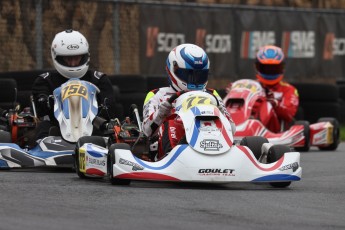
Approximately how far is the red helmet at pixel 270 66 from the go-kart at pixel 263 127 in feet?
1.82

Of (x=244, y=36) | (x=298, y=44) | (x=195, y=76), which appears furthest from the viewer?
(x=298, y=44)

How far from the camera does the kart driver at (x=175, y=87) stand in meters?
10.1

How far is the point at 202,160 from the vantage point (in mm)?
9273

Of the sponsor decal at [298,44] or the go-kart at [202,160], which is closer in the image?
the go-kart at [202,160]

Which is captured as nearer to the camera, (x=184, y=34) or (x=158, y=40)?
(x=158, y=40)

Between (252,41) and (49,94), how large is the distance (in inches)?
405

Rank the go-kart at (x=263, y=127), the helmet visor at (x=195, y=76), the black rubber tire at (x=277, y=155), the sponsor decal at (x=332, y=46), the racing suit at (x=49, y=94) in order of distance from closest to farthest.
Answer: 1. the black rubber tire at (x=277, y=155)
2. the helmet visor at (x=195, y=76)
3. the racing suit at (x=49, y=94)
4. the go-kart at (x=263, y=127)
5. the sponsor decal at (x=332, y=46)

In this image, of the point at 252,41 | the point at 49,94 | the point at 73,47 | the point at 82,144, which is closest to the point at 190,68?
the point at 82,144

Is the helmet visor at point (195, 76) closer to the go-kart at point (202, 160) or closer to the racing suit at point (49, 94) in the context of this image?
the go-kart at point (202, 160)

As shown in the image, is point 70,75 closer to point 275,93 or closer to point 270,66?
point 275,93

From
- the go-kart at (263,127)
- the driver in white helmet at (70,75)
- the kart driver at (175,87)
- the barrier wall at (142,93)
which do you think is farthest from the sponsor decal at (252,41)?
the kart driver at (175,87)

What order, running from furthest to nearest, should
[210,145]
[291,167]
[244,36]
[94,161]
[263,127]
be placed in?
1. [244,36]
2. [263,127]
3. [94,161]
4. [291,167]
5. [210,145]

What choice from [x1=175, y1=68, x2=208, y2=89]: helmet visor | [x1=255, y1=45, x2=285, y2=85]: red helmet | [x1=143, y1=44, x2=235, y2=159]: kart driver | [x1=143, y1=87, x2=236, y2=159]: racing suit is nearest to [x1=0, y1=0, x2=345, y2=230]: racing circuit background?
[x1=143, y1=87, x2=236, y2=159]: racing suit

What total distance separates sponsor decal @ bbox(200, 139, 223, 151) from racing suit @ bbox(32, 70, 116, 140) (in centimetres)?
258
